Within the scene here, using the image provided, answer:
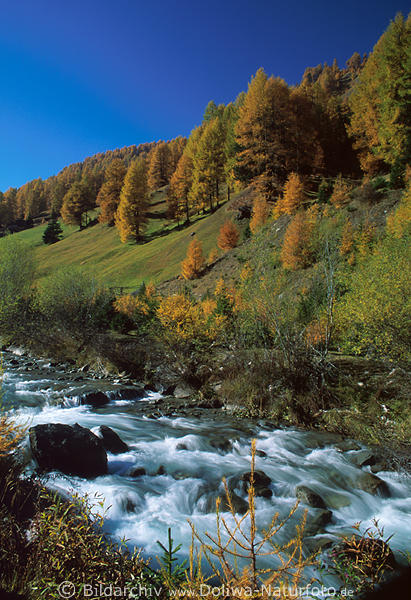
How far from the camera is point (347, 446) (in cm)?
916

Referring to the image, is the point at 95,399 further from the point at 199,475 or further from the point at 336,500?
the point at 336,500

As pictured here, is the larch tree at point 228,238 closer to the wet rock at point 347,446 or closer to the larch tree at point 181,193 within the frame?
the larch tree at point 181,193

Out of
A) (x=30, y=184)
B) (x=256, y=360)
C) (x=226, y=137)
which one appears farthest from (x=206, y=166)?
(x=30, y=184)

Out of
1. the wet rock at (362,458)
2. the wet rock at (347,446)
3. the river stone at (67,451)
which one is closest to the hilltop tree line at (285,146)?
the wet rock at (347,446)


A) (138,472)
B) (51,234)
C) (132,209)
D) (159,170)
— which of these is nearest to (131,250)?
(132,209)

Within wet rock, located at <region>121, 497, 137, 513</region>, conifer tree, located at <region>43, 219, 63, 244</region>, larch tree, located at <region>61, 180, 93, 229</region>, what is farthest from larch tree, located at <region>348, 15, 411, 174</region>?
conifer tree, located at <region>43, 219, 63, 244</region>

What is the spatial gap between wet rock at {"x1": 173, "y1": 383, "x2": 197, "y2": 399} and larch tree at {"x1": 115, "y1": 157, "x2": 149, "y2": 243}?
161 feet

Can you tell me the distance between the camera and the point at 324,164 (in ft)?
157

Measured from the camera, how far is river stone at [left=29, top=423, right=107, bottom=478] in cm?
641

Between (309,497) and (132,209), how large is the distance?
198 feet

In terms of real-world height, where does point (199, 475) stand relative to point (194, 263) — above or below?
below

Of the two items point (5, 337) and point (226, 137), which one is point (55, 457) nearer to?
point (5, 337)

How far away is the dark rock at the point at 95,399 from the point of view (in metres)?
12.9

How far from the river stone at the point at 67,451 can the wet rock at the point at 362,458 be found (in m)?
6.61
